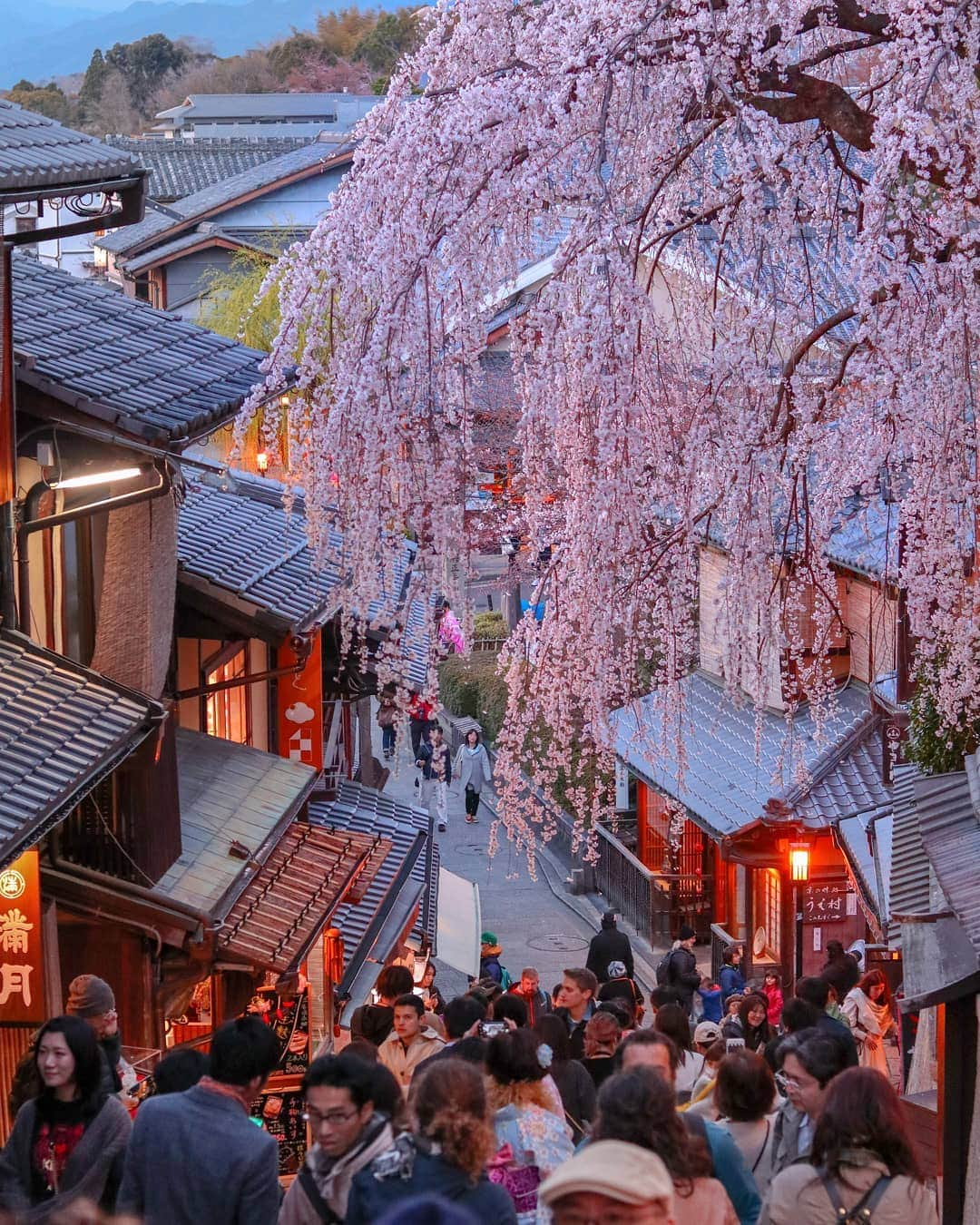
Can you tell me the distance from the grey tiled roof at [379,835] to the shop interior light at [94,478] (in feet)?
19.4

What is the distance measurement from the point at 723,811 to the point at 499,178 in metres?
13.3

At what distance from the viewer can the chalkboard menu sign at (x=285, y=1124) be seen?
30.3 ft

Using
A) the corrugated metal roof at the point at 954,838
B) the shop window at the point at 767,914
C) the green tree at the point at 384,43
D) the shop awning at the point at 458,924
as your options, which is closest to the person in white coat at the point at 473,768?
the shop awning at the point at 458,924

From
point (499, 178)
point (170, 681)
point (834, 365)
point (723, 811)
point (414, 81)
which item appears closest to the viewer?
point (499, 178)

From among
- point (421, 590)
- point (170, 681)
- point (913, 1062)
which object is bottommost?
point (913, 1062)

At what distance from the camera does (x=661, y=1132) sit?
4465 mm

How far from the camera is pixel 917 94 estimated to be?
6.57m

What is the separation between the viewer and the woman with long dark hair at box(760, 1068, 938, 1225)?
4.66 metres

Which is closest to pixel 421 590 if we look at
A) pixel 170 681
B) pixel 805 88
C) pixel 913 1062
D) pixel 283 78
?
pixel 805 88

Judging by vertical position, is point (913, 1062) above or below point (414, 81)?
below

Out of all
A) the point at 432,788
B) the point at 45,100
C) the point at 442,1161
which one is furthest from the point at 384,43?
the point at 442,1161

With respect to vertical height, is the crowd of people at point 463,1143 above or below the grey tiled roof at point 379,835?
above

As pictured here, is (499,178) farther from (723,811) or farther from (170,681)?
(723,811)

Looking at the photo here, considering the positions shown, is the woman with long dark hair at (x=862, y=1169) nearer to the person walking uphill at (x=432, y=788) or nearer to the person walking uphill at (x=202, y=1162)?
the person walking uphill at (x=202, y=1162)
